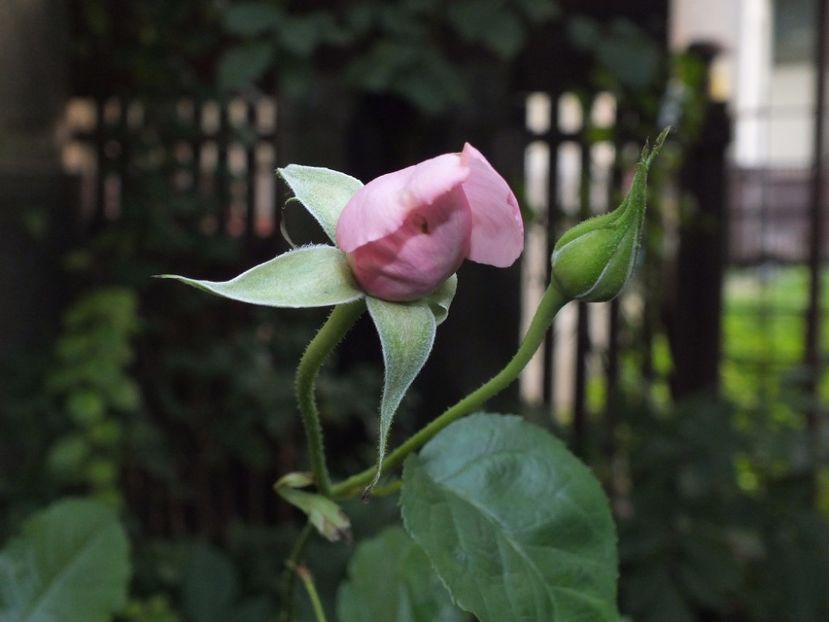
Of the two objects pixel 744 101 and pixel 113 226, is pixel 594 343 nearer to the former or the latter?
pixel 113 226

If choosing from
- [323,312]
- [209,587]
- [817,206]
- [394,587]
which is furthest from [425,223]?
[817,206]

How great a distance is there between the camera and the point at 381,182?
1.47 feet

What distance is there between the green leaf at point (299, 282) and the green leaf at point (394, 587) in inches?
8.8

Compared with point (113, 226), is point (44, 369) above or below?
below

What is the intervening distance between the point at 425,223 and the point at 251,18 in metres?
1.42

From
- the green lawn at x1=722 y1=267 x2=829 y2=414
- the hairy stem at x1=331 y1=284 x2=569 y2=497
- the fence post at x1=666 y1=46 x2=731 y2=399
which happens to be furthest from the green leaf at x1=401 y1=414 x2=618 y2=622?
the fence post at x1=666 y1=46 x2=731 y2=399

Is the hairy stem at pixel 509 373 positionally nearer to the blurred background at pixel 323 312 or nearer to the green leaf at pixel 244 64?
the blurred background at pixel 323 312

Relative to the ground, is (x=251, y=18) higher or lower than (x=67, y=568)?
higher

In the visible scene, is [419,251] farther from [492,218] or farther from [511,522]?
[511,522]

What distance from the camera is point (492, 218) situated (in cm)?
47

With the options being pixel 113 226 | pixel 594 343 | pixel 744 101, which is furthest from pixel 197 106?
pixel 744 101

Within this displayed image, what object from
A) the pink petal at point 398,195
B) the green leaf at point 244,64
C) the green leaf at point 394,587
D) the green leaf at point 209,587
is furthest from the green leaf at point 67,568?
the green leaf at point 244,64

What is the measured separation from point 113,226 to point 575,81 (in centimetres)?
103

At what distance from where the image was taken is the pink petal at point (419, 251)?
0.45 m
